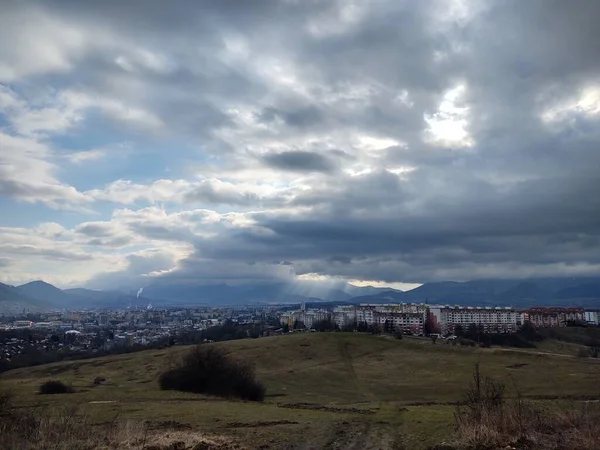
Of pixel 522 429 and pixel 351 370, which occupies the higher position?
pixel 522 429

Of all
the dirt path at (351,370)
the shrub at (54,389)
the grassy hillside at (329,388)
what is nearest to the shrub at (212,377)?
the grassy hillside at (329,388)

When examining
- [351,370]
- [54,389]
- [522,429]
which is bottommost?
[351,370]

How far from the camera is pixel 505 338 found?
426 feet

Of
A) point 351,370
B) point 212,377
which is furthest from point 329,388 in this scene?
point 212,377

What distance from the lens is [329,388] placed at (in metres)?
59.5

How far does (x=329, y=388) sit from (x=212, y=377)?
846 inches

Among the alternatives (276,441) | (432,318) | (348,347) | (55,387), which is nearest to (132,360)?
(348,347)

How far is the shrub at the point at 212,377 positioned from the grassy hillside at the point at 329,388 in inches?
78.1

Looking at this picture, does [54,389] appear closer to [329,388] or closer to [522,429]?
[329,388]

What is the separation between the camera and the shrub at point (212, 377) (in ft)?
135

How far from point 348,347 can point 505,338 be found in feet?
172

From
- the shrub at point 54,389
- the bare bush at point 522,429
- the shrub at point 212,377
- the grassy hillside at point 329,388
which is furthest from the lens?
the shrub at point 54,389

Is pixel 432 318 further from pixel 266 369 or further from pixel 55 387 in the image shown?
pixel 55 387

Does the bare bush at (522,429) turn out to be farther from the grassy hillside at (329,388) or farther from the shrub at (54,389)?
the shrub at (54,389)
